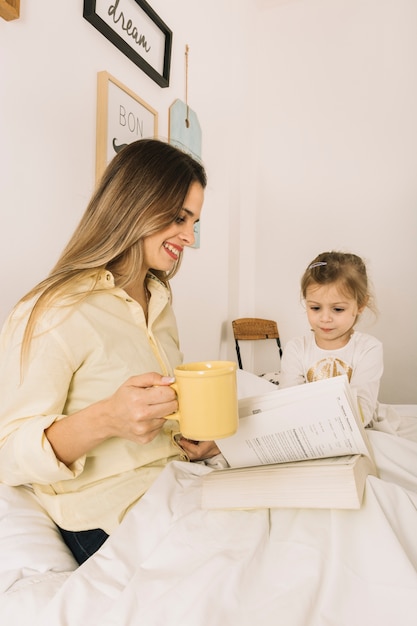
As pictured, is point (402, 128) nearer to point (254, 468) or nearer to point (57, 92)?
point (57, 92)

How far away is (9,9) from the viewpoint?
2.93ft

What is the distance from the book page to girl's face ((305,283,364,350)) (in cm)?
84

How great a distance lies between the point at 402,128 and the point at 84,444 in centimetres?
255

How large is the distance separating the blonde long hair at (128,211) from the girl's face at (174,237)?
2 centimetres

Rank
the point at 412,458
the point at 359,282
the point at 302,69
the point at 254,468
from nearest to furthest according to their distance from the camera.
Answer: the point at 254,468 < the point at 412,458 < the point at 359,282 < the point at 302,69

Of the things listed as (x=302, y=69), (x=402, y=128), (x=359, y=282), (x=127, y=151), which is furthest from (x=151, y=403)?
(x=302, y=69)

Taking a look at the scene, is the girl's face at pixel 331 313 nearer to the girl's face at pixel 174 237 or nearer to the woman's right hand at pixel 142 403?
the girl's face at pixel 174 237

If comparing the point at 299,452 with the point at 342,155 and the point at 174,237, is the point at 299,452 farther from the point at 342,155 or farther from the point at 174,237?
the point at 342,155

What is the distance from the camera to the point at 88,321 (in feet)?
2.46

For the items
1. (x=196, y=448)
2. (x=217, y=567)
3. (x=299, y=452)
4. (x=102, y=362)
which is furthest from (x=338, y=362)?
(x=217, y=567)

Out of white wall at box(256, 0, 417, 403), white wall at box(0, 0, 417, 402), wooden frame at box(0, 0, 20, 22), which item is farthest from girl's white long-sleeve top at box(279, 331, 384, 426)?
wooden frame at box(0, 0, 20, 22)

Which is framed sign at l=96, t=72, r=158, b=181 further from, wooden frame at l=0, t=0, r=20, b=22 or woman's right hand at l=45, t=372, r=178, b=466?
woman's right hand at l=45, t=372, r=178, b=466

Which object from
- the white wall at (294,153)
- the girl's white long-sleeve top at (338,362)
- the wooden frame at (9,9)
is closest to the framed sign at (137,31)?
the white wall at (294,153)

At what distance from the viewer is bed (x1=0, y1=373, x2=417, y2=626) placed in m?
0.46
